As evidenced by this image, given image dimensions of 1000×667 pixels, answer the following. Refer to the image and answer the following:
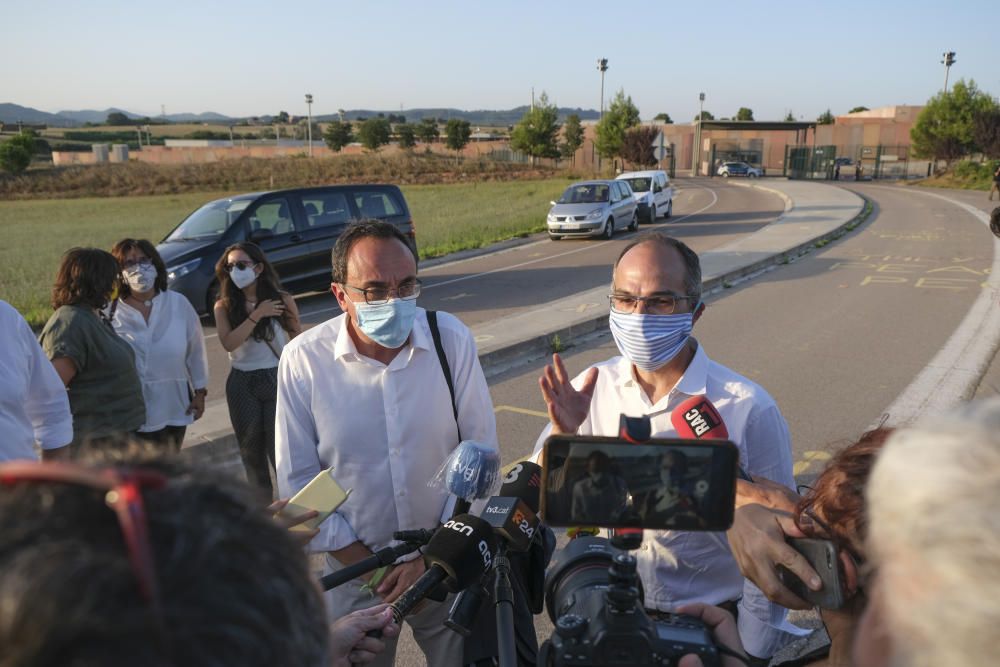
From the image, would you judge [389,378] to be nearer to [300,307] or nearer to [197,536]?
[197,536]

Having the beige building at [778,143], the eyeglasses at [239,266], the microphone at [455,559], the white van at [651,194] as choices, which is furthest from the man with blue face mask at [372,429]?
the beige building at [778,143]

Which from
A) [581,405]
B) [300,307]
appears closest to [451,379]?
[581,405]

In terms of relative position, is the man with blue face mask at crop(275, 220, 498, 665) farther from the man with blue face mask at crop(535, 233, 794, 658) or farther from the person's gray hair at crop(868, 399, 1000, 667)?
the person's gray hair at crop(868, 399, 1000, 667)

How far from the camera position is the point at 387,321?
2889 mm

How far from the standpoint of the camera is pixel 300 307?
11922 mm

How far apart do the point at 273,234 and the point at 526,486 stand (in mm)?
10935

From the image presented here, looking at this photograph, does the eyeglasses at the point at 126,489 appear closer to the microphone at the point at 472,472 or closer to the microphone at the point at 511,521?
the microphone at the point at 511,521

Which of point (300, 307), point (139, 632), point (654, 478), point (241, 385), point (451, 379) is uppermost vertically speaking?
point (139, 632)

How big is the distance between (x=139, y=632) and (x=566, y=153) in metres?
68.2

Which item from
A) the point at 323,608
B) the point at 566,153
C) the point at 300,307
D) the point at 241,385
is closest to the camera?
the point at 323,608

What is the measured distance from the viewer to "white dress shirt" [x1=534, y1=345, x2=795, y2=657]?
2252mm

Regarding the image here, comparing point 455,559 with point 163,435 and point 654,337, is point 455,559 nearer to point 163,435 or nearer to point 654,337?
point 654,337

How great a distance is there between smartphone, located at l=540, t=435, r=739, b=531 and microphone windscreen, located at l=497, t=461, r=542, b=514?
0.39 m

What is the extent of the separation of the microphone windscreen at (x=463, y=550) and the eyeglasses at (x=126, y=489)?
0.99 metres
